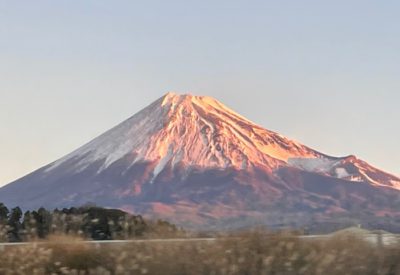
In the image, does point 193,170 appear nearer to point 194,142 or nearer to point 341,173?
point 194,142

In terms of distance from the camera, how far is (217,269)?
10984 mm

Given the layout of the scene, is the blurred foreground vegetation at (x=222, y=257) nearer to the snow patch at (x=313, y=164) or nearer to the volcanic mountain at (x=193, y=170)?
the volcanic mountain at (x=193, y=170)

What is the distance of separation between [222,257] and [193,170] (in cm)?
16283

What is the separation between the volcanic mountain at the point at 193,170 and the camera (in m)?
156

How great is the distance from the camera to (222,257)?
36.9 ft

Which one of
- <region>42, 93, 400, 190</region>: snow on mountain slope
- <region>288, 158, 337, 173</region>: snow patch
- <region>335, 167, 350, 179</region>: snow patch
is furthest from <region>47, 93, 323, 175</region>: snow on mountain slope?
<region>335, 167, 350, 179</region>: snow patch

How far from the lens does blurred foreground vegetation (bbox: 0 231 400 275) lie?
10969mm

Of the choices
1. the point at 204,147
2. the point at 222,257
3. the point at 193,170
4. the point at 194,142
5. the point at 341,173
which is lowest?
the point at 222,257

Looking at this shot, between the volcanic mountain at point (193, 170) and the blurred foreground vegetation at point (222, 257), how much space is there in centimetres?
13306

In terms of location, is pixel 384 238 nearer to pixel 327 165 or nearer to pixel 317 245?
pixel 317 245

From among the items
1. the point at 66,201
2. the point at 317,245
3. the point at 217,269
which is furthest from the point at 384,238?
the point at 66,201

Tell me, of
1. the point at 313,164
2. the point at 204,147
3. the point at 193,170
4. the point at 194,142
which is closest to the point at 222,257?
the point at 193,170

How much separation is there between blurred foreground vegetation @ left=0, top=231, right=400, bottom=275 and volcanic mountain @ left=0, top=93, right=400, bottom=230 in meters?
133

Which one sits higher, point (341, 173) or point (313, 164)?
point (313, 164)
